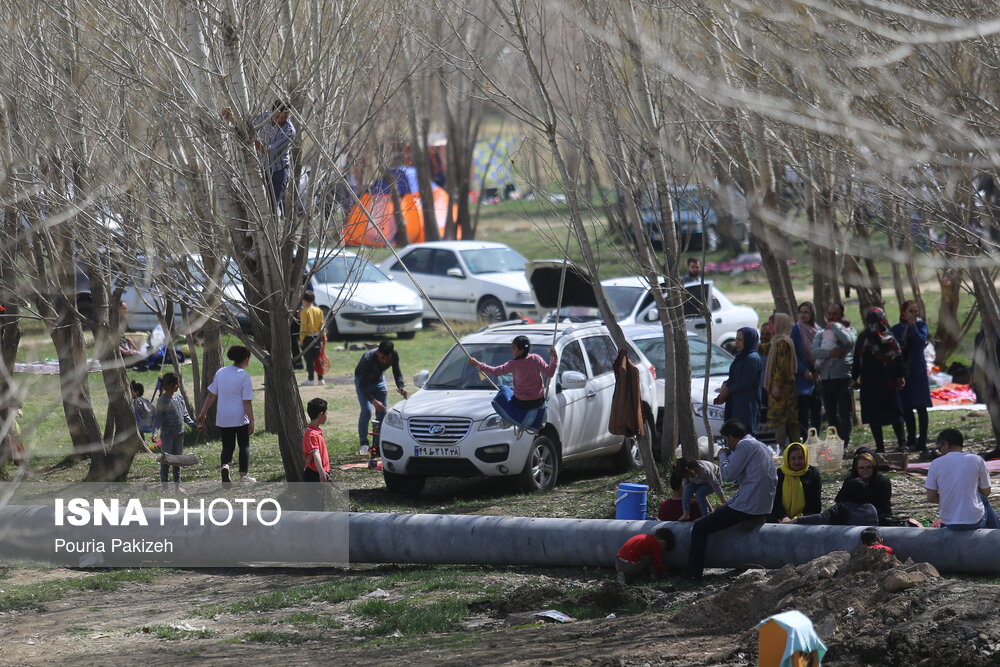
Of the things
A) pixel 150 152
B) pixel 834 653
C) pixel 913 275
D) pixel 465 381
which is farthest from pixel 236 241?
pixel 913 275

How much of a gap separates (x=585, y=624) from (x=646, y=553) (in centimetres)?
132

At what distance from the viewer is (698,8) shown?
416 inches

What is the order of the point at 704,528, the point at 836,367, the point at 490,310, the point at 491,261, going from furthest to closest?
the point at 491,261 → the point at 490,310 → the point at 836,367 → the point at 704,528

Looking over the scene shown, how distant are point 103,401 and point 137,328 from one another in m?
6.68

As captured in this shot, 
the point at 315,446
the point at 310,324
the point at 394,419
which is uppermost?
the point at 310,324

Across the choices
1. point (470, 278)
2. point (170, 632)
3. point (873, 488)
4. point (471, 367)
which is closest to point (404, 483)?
point (471, 367)

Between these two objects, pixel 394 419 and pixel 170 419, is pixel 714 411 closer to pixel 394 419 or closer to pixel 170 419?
pixel 394 419

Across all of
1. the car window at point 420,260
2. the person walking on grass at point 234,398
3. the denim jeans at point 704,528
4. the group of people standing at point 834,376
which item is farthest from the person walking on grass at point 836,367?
the car window at point 420,260

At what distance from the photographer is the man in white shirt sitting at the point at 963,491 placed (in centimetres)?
894

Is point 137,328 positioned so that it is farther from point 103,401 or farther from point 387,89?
point 387,89

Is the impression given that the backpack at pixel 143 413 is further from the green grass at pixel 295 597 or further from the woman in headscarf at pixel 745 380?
the woman in headscarf at pixel 745 380

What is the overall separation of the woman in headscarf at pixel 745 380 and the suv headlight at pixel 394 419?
3.38 meters

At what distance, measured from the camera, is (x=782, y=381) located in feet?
41.7

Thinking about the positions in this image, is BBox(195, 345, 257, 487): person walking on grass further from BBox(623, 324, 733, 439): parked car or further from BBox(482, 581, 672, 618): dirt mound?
BBox(623, 324, 733, 439): parked car
